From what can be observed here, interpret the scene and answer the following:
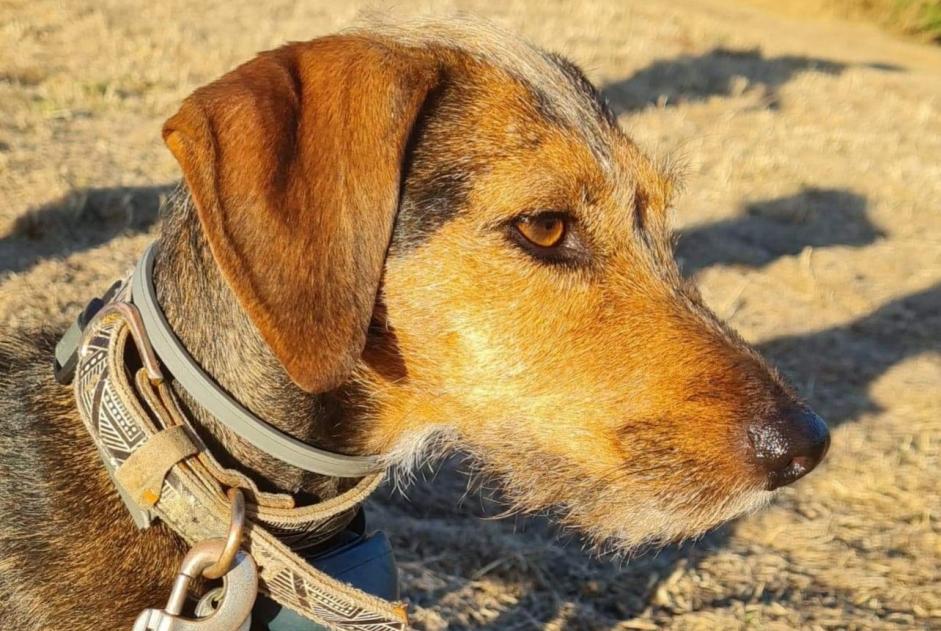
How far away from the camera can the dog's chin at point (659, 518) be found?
95.7 inches

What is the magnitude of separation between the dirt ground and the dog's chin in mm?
1071

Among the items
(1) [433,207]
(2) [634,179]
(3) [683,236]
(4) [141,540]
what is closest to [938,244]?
(3) [683,236]

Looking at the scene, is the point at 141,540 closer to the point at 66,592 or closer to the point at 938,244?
the point at 66,592

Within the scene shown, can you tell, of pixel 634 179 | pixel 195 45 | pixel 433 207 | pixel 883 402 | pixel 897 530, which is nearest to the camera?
pixel 433 207

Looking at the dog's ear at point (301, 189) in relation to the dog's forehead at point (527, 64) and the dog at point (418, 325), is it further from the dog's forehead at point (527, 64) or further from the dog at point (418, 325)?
the dog's forehead at point (527, 64)

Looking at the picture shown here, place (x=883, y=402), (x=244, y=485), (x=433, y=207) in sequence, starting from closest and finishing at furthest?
(x=244, y=485)
(x=433, y=207)
(x=883, y=402)

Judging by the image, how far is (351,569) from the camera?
254 centimetres

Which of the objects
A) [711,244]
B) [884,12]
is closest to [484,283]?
[711,244]

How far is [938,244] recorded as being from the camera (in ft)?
25.9

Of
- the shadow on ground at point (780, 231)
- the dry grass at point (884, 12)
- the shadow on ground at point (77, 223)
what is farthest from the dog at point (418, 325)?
the dry grass at point (884, 12)

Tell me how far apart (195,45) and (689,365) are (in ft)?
26.5

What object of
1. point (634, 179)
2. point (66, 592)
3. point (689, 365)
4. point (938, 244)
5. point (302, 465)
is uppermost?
point (634, 179)

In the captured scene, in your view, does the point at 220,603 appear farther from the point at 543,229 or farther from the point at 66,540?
the point at 543,229

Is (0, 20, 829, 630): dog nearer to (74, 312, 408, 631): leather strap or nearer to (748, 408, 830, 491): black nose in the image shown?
(748, 408, 830, 491): black nose
